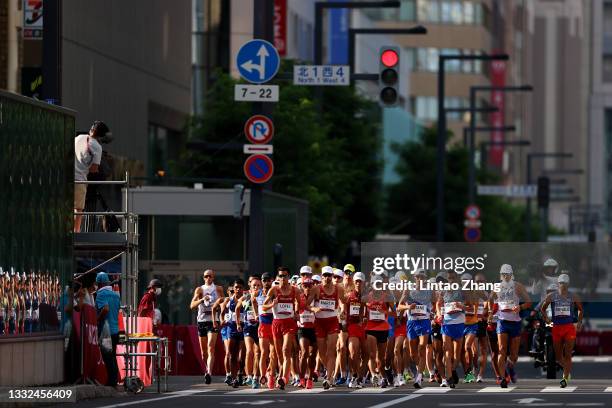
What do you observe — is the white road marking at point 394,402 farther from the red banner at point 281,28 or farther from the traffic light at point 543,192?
the traffic light at point 543,192

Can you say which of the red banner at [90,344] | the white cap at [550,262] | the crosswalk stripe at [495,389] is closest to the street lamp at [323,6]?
the white cap at [550,262]

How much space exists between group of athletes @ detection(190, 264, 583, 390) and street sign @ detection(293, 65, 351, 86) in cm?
440

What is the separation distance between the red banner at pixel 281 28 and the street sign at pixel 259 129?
103 feet

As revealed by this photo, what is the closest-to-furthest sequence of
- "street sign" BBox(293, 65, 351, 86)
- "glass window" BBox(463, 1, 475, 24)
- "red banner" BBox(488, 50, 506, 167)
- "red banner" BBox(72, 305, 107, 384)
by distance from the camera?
"red banner" BBox(72, 305, 107, 384), "street sign" BBox(293, 65, 351, 86), "glass window" BBox(463, 1, 475, 24), "red banner" BBox(488, 50, 506, 167)

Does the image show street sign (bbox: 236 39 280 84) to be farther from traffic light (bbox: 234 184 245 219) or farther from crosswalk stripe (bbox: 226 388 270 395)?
crosswalk stripe (bbox: 226 388 270 395)

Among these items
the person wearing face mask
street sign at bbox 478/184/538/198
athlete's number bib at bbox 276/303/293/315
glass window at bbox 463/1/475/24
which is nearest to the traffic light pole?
the person wearing face mask

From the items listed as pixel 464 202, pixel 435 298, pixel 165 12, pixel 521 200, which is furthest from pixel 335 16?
pixel 521 200

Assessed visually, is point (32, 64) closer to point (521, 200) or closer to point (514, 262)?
point (514, 262)

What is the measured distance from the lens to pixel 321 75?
120ft

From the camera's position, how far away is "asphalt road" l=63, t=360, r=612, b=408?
25.5m

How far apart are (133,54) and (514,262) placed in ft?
84.9

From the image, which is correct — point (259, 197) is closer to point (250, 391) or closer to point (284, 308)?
point (284, 308)

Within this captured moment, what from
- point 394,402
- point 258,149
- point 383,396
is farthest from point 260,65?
point 394,402

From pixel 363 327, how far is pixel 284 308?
4.90 feet
